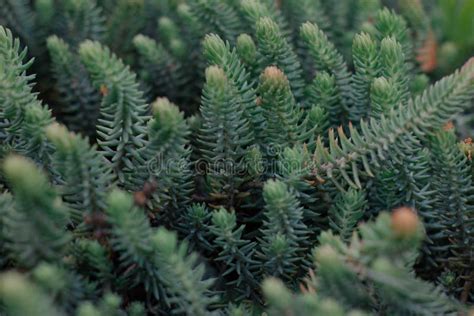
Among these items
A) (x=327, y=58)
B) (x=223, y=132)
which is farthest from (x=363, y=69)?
(x=223, y=132)

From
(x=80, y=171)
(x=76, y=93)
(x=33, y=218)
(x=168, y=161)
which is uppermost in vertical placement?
(x=76, y=93)

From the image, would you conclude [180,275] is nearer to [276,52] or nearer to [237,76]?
[237,76]

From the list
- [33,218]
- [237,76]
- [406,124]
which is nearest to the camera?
[33,218]

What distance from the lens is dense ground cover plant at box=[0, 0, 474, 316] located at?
856 millimetres

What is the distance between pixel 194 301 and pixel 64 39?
0.82 metres

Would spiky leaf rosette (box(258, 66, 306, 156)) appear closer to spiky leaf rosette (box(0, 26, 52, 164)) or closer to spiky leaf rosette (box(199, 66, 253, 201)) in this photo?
spiky leaf rosette (box(199, 66, 253, 201))

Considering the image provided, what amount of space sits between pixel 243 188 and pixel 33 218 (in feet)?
1.41

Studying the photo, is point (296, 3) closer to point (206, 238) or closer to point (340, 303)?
point (206, 238)

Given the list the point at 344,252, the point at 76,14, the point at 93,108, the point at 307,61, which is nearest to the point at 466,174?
the point at 344,252

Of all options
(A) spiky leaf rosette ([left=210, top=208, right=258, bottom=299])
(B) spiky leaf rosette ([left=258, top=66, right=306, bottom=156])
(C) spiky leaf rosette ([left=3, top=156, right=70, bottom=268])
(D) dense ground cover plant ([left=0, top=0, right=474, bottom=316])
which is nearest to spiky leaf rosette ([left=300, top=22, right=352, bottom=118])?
(D) dense ground cover plant ([left=0, top=0, right=474, bottom=316])

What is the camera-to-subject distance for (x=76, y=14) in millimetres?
1385

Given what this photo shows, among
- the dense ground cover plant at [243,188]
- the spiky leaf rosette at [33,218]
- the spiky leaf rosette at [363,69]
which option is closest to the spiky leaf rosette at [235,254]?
the dense ground cover plant at [243,188]

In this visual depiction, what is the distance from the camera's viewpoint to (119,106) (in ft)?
3.41

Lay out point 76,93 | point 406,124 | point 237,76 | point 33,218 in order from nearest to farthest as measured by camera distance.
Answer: point 33,218
point 406,124
point 237,76
point 76,93
